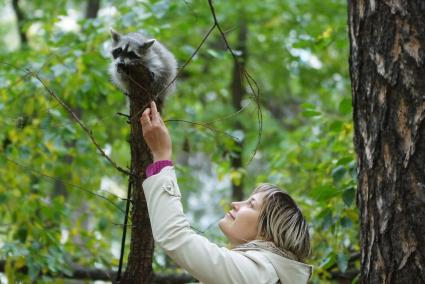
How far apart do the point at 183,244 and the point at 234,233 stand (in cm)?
43

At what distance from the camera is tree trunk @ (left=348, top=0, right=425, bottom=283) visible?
2258 millimetres

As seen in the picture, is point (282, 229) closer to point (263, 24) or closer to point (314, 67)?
point (314, 67)

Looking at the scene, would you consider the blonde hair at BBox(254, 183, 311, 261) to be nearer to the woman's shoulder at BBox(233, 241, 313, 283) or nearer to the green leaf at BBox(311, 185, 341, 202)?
the woman's shoulder at BBox(233, 241, 313, 283)

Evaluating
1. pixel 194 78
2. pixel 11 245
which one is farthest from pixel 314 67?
pixel 11 245

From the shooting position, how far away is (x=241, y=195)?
859 centimetres

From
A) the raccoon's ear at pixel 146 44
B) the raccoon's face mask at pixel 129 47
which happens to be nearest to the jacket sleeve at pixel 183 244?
the raccoon's face mask at pixel 129 47

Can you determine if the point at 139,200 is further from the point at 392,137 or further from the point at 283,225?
the point at 392,137

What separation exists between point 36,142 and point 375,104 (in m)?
3.31

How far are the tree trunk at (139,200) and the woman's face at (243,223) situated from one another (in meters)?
0.36

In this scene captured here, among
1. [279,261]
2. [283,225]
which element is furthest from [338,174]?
[279,261]

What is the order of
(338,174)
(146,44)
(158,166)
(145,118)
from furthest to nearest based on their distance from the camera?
(146,44)
(338,174)
(145,118)
(158,166)

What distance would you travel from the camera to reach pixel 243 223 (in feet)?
8.21

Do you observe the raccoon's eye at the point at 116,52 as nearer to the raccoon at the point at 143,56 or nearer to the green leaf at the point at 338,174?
the raccoon at the point at 143,56

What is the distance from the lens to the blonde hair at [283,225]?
7.98 feet
